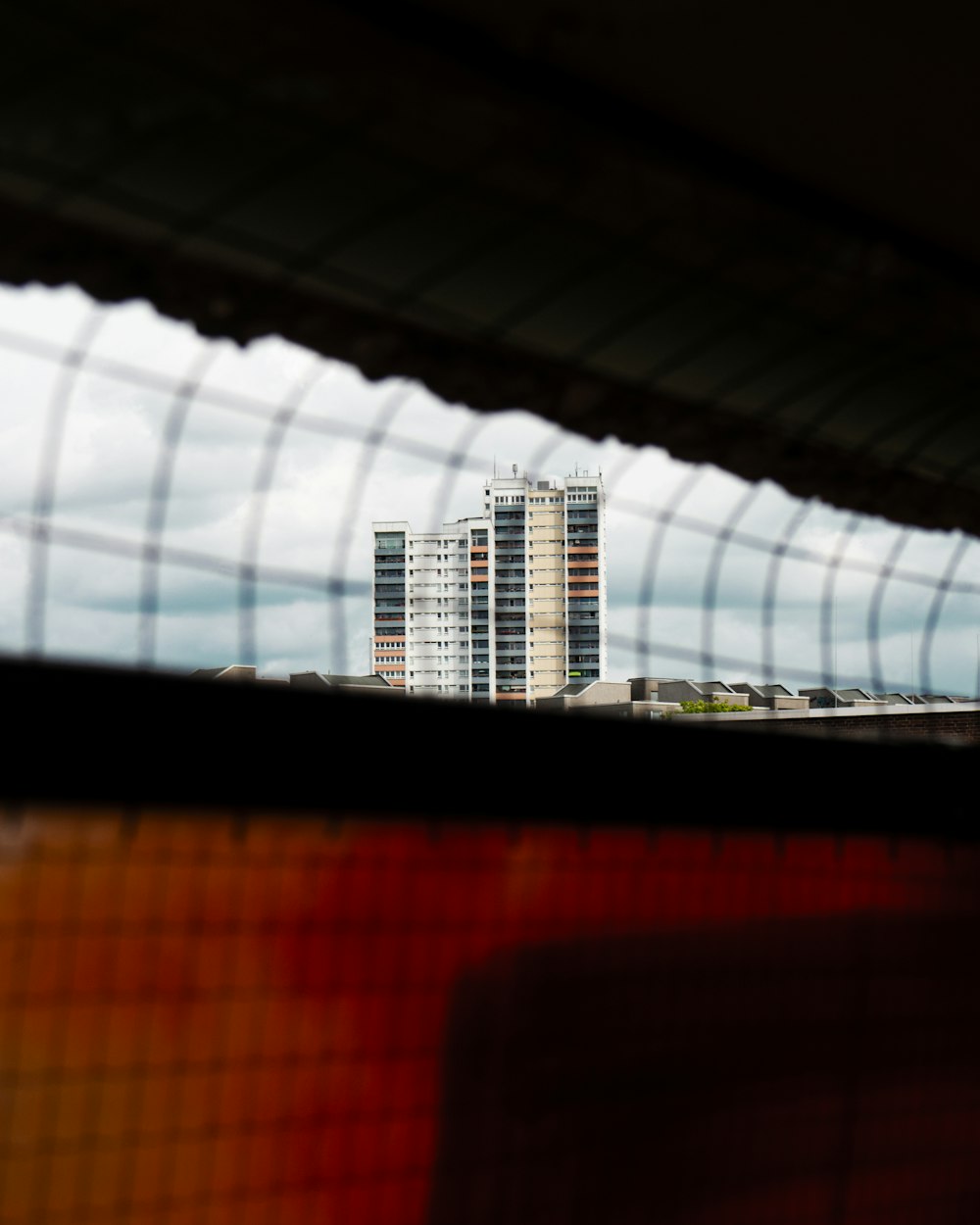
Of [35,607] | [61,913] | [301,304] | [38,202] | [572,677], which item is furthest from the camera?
[572,677]

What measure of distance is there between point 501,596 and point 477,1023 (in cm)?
143

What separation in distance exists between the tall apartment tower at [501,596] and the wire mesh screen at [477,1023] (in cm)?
77

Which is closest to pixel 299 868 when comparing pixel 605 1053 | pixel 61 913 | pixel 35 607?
pixel 61 913

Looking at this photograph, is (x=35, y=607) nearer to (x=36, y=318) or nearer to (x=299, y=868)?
(x=36, y=318)

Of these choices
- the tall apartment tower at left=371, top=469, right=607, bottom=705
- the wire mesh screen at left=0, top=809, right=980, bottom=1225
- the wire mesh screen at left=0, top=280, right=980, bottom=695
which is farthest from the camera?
the tall apartment tower at left=371, top=469, right=607, bottom=705

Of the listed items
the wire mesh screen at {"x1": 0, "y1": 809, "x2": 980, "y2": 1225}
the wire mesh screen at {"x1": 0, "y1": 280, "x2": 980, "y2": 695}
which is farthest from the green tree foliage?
the wire mesh screen at {"x1": 0, "y1": 809, "x2": 980, "y2": 1225}

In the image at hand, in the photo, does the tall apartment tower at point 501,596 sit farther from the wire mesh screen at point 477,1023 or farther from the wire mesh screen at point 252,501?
the wire mesh screen at point 477,1023

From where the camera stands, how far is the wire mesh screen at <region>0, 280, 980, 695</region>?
106 inches

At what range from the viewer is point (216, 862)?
2537mm

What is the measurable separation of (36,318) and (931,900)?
10.8 feet

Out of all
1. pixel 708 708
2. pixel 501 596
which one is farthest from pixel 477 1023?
pixel 708 708

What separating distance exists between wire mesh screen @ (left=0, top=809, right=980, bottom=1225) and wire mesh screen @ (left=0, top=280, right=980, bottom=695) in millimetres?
598

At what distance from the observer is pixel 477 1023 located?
9.71ft

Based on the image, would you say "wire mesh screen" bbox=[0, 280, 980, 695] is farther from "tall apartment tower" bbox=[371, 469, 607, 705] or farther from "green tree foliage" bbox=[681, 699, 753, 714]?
"green tree foliage" bbox=[681, 699, 753, 714]
